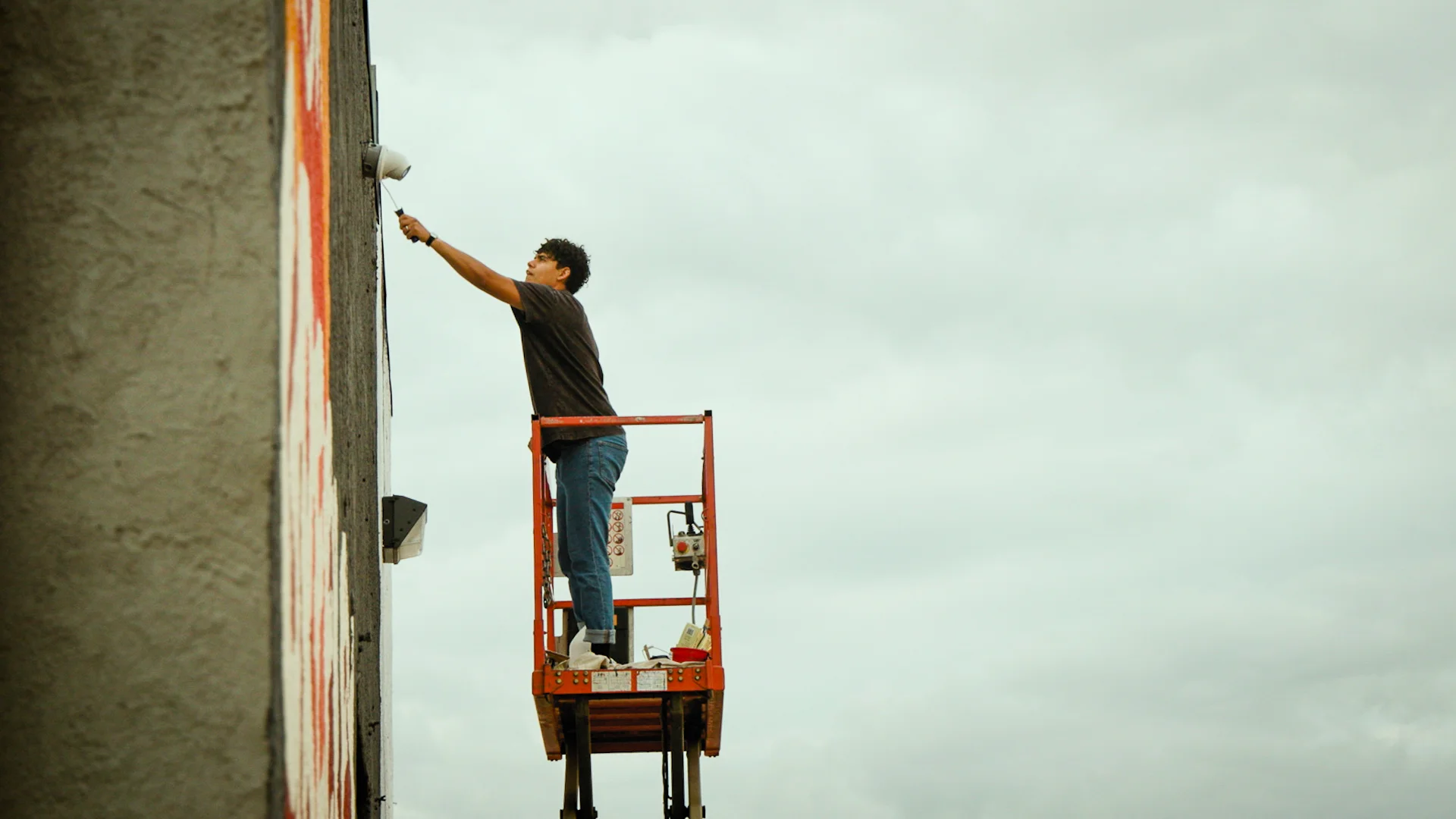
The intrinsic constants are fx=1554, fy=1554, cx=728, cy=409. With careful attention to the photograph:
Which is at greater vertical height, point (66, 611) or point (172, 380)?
point (172, 380)

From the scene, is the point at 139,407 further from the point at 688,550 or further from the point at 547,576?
the point at 688,550

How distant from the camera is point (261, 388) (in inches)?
95.8

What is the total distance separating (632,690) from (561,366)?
169 cm

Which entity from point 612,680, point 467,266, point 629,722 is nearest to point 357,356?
point 467,266

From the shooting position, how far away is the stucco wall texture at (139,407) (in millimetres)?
2336

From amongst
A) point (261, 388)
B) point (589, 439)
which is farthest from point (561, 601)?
point (261, 388)

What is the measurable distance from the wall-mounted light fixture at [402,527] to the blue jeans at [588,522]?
2.16m

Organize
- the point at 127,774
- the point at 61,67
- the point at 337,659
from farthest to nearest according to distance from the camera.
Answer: the point at 337,659 → the point at 61,67 → the point at 127,774

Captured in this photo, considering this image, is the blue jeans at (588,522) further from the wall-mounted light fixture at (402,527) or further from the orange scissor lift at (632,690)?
the wall-mounted light fixture at (402,527)

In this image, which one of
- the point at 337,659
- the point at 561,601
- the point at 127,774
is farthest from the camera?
the point at 561,601

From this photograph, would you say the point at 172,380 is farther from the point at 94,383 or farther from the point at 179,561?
the point at 179,561

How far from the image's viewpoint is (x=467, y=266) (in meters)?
6.63

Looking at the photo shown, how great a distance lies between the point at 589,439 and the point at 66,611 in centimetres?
487

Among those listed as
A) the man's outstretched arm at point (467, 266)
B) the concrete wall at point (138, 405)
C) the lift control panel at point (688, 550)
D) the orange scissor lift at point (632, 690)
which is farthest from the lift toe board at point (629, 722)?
the concrete wall at point (138, 405)
